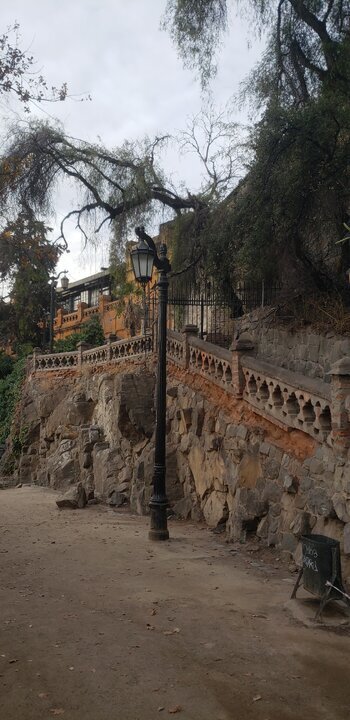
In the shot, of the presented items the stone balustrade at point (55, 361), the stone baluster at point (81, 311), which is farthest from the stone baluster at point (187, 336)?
the stone baluster at point (81, 311)

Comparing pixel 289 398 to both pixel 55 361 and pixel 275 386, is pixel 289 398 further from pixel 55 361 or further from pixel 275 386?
pixel 55 361

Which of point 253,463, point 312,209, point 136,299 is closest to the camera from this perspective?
point 253,463

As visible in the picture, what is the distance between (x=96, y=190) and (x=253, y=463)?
11.3 metres

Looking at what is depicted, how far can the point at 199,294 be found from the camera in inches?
674

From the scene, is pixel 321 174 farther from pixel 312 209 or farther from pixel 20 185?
pixel 20 185

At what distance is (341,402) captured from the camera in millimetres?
6910

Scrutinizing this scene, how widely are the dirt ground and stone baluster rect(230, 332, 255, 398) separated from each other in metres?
2.83

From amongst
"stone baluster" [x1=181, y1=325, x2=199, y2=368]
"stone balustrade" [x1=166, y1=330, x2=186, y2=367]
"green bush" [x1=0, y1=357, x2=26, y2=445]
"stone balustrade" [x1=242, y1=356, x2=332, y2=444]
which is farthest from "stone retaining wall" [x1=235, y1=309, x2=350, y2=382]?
"green bush" [x1=0, y1=357, x2=26, y2=445]

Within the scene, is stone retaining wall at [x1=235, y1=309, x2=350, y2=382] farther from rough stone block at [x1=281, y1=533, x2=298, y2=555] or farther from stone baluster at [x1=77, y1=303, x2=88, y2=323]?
stone baluster at [x1=77, y1=303, x2=88, y2=323]

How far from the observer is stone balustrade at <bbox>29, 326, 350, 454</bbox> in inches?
273

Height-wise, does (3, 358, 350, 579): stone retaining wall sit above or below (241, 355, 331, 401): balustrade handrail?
below

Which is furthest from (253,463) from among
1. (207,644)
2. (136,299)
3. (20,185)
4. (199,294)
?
(136,299)

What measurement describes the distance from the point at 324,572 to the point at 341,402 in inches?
86.1

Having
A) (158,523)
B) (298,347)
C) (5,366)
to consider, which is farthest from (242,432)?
(5,366)
